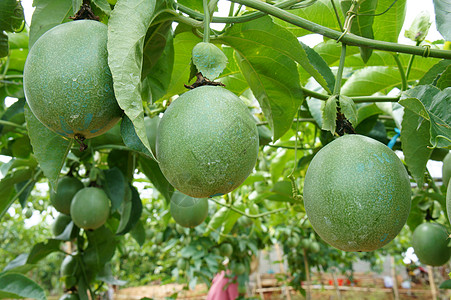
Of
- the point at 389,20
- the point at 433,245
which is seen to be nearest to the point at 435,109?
the point at 389,20

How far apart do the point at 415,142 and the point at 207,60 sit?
26.0 inches

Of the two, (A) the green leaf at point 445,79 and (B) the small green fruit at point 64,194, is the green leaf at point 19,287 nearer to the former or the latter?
(B) the small green fruit at point 64,194

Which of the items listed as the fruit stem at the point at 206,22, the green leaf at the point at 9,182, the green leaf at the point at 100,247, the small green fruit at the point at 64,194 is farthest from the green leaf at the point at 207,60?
the green leaf at the point at 100,247

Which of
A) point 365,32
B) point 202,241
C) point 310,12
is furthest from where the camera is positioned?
point 202,241

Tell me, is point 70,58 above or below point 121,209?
above

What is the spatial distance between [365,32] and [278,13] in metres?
0.52

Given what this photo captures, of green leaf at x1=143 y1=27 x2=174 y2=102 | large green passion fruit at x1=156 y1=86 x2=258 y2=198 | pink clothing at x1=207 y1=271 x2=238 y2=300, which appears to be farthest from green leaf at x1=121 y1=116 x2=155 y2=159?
pink clothing at x1=207 y1=271 x2=238 y2=300

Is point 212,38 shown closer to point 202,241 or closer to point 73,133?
point 73,133

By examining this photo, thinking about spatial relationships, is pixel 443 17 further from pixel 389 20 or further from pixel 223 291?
pixel 223 291

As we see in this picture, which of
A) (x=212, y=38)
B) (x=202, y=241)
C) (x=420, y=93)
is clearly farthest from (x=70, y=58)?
(x=202, y=241)

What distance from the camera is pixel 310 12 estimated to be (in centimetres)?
140

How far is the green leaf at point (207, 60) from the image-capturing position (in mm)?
776

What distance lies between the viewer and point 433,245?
162cm

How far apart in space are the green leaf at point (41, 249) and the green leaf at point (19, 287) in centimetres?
50
